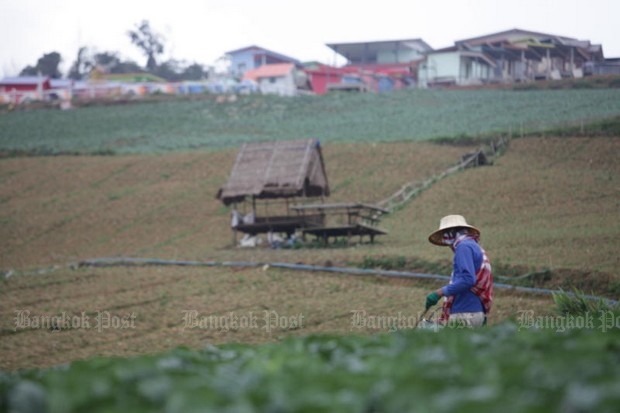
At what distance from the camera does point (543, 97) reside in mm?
46562

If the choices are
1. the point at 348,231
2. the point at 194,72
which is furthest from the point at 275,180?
the point at 194,72

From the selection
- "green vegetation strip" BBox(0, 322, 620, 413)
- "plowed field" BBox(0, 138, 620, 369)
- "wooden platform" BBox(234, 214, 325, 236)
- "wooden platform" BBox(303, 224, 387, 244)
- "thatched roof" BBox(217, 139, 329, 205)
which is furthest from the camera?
"thatched roof" BBox(217, 139, 329, 205)

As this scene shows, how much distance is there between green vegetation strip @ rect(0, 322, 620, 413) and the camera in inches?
165

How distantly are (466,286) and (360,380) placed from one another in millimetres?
4627

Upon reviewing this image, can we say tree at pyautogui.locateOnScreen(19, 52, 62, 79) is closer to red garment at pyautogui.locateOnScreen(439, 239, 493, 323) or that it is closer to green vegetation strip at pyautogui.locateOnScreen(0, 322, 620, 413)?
red garment at pyautogui.locateOnScreen(439, 239, 493, 323)

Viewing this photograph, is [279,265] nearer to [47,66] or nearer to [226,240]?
[226,240]

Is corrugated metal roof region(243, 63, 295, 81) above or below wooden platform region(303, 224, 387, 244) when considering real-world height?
above

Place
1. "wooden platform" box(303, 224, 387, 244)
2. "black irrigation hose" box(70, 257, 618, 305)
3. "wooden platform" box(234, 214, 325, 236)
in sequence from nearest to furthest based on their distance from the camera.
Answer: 1. "black irrigation hose" box(70, 257, 618, 305)
2. "wooden platform" box(303, 224, 387, 244)
3. "wooden platform" box(234, 214, 325, 236)

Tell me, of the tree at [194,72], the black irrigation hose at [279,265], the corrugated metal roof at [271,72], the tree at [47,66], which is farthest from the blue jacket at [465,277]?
the tree at [47,66]

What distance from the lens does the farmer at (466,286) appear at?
9188 millimetres

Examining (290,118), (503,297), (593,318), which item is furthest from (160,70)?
(593,318)

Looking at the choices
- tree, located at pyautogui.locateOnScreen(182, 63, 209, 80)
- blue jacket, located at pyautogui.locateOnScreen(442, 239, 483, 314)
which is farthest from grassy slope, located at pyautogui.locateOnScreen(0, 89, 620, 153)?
tree, located at pyautogui.locateOnScreen(182, 63, 209, 80)

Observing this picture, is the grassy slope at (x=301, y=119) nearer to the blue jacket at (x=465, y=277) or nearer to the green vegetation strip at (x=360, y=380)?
the blue jacket at (x=465, y=277)

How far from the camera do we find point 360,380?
185 inches
